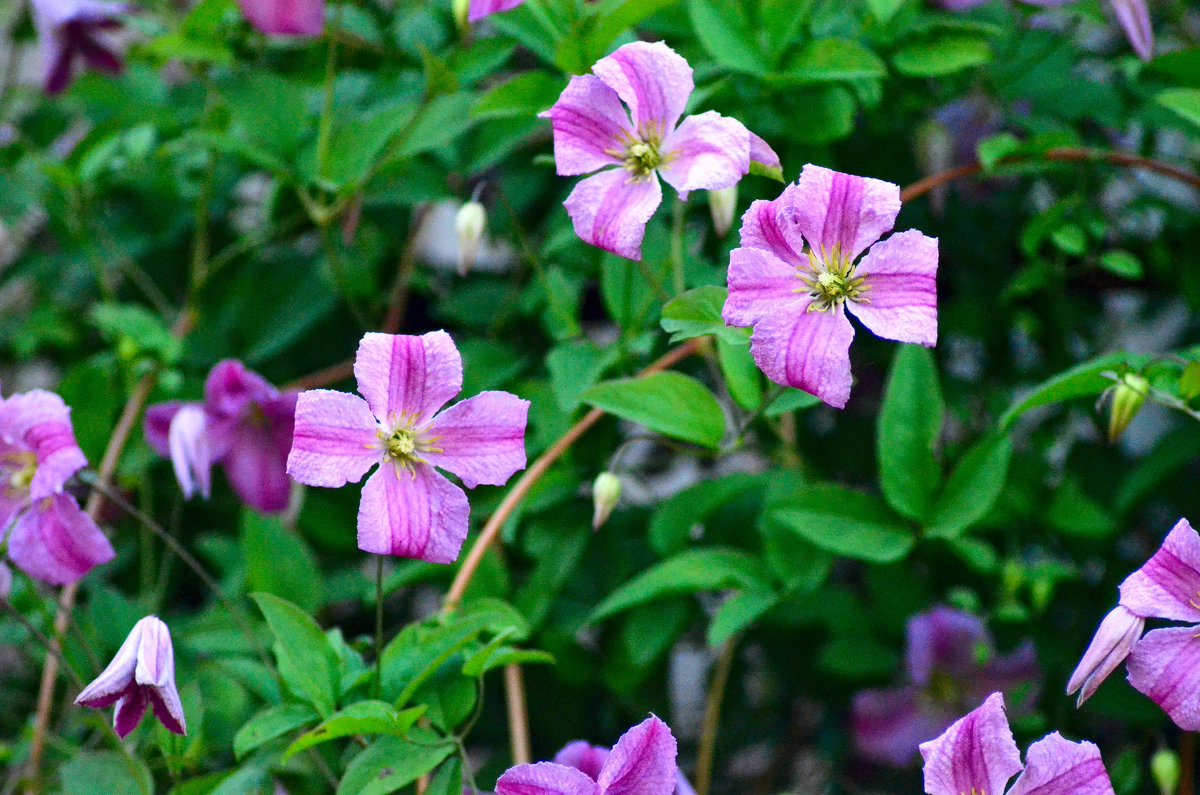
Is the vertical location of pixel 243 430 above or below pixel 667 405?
below

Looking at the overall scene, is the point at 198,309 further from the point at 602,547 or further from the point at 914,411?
the point at 914,411

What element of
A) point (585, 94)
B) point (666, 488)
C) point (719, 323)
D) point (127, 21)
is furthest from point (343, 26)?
point (666, 488)

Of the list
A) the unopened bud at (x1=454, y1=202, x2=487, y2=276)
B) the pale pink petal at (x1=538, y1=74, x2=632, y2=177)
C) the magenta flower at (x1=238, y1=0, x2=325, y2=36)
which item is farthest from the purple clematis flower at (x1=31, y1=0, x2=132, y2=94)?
the pale pink petal at (x1=538, y1=74, x2=632, y2=177)

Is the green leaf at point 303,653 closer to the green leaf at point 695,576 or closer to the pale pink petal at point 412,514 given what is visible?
the pale pink petal at point 412,514

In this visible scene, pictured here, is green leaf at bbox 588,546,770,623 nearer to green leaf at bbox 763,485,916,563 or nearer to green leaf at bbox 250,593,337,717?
green leaf at bbox 763,485,916,563

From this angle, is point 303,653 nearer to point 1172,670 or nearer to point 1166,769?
point 1172,670

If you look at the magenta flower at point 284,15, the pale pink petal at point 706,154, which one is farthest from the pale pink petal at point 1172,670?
the magenta flower at point 284,15

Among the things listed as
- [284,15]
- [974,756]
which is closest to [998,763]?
[974,756]
